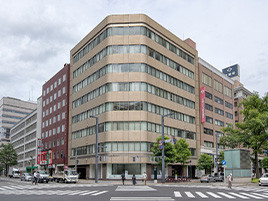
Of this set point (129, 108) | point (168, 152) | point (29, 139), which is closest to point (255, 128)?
point (168, 152)

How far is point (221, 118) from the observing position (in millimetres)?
85625

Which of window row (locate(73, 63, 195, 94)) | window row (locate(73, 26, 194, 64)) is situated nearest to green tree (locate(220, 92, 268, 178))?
window row (locate(73, 63, 195, 94))

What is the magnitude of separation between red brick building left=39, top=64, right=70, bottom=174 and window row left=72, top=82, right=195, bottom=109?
398 inches

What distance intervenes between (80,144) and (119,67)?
63.4 ft

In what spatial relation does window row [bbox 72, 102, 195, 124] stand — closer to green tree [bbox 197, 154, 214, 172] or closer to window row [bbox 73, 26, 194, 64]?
green tree [bbox 197, 154, 214, 172]

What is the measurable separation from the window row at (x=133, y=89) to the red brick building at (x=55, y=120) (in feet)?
33.2

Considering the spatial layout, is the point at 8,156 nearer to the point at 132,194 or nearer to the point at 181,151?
the point at 181,151

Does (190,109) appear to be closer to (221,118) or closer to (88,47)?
(221,118)

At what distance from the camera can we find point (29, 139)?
370 ft

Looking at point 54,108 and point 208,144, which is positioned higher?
point 54,108

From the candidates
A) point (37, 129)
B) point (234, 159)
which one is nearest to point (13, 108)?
point (37, 129)

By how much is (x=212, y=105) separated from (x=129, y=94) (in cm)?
3267

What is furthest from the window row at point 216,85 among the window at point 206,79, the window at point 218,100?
the window at point 218,100

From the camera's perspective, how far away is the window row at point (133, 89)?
56500 mm
